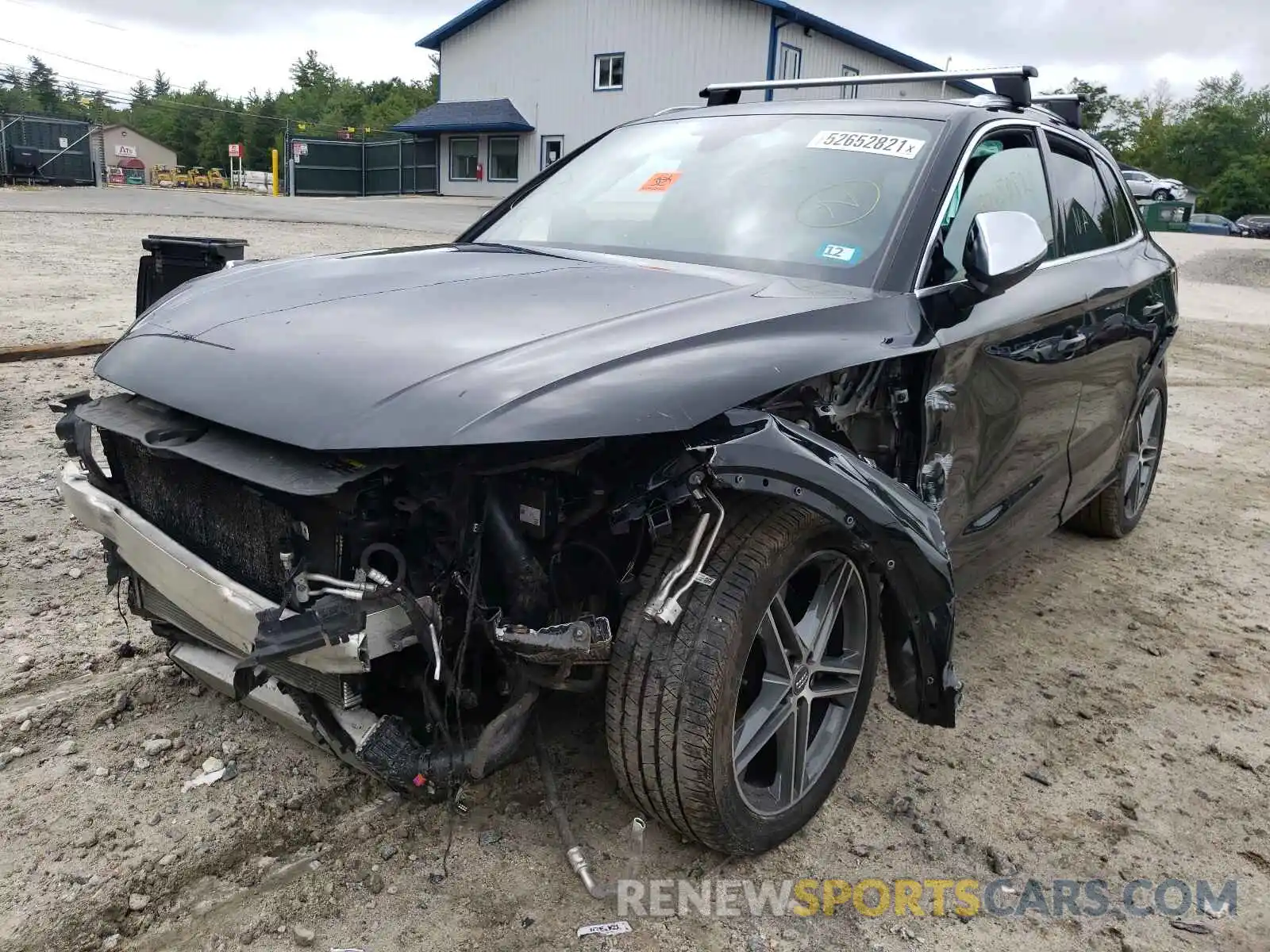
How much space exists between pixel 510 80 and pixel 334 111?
38.5 meters

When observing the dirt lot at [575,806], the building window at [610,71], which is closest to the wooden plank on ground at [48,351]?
the dirt lot at [575,806]

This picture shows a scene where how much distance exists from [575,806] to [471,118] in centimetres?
3352

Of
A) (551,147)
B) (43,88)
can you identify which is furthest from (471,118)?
(43,88)

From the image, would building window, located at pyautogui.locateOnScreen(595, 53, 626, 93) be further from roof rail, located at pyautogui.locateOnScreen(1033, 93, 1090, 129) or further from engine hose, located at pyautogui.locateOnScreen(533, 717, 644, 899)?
engine hose, located at pyautogui.locateOnScreen(533, 717, 644, 899)

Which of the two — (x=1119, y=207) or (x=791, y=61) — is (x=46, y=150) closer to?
(x=791, y=61)

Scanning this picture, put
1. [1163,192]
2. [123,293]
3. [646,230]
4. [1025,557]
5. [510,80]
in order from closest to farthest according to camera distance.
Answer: [646,230] → [1025,557] → [123,293] → [1163,192] → [510,80]

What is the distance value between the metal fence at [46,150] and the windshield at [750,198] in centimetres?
3737

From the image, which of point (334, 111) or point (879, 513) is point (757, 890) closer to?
point (879, 513)

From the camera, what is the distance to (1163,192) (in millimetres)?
30219

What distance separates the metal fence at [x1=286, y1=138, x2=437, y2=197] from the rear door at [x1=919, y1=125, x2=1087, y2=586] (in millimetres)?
35801

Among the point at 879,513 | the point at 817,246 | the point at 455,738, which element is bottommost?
the point at 455,738

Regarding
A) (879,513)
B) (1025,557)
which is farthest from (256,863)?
(1025,557)

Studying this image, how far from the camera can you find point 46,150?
34.2m

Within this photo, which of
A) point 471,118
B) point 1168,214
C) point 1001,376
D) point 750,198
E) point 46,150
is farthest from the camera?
point 1168,214
